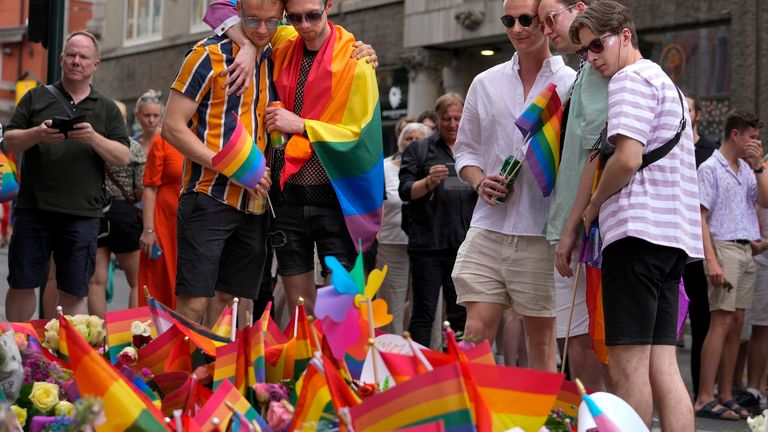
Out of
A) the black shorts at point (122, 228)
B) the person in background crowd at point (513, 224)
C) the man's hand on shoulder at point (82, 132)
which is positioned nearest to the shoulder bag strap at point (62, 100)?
the man's hand on shoulder at point (82, 132)

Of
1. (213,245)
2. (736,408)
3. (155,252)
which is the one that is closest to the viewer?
(213,245)

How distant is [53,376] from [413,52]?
47.9 ft

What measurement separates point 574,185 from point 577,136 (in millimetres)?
207

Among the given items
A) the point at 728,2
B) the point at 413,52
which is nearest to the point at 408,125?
the point at 728,2

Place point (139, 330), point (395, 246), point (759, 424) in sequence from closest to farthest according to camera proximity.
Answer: point (759, 424) → point (139, 330) → point (395, 246)

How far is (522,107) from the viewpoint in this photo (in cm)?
512

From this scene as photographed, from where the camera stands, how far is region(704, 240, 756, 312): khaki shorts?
25.2 feet

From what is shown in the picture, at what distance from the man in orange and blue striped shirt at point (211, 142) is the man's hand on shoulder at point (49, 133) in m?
1.61

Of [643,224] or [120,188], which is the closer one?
[643,224]

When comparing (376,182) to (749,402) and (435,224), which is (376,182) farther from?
(749,402)

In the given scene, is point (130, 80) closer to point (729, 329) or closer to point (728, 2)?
point (728, 2)

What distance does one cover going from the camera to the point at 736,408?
7336mm

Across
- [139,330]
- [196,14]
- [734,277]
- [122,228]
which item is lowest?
[139,330]

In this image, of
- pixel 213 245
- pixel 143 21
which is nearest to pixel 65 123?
pixel 213 245
